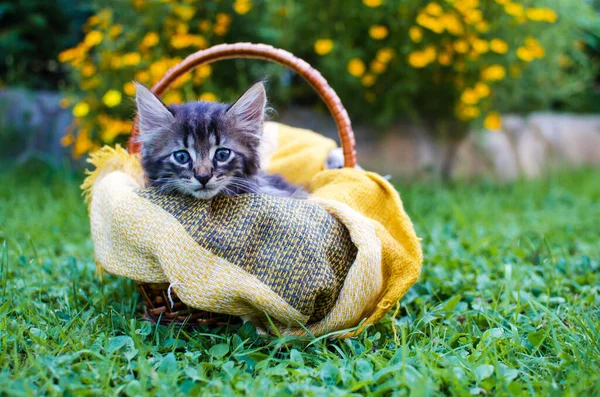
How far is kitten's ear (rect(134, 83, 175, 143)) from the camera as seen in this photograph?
5.43 ft

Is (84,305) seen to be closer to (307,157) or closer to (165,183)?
(165,183)

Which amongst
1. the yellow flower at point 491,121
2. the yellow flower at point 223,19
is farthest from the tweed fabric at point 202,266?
the yellow flower at point 491,121

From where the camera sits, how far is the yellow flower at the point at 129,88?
3.24m

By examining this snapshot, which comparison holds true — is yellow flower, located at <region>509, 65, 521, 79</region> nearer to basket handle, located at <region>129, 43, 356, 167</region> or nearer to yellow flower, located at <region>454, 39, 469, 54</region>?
yellow flower, located at <region>454, 39, 469, 54</region>

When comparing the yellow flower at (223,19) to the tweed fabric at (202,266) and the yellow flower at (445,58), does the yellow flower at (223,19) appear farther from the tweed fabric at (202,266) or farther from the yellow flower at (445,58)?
the tweed fabric at (202,266)

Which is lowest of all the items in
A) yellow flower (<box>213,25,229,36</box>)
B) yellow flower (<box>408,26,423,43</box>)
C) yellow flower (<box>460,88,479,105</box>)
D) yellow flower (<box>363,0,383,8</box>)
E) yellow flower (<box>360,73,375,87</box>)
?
yellow flower (<box>460,88,479,105</box>)

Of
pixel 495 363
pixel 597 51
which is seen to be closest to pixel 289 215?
pixel 495 363

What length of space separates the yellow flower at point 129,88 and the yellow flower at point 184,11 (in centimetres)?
56

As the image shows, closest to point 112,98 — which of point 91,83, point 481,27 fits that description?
point 91,83

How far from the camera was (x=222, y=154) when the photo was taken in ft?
5.47

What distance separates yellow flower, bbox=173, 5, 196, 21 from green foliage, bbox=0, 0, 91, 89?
62.5 inches

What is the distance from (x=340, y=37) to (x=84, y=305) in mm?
2520

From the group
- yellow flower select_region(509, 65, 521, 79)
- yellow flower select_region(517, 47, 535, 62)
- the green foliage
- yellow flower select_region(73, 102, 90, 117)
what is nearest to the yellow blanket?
yellow flower select_region(73, 102, 90, 117)

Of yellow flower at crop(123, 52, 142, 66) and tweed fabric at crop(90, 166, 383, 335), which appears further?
yellow flower at crop(123, 52, 142, 66)
